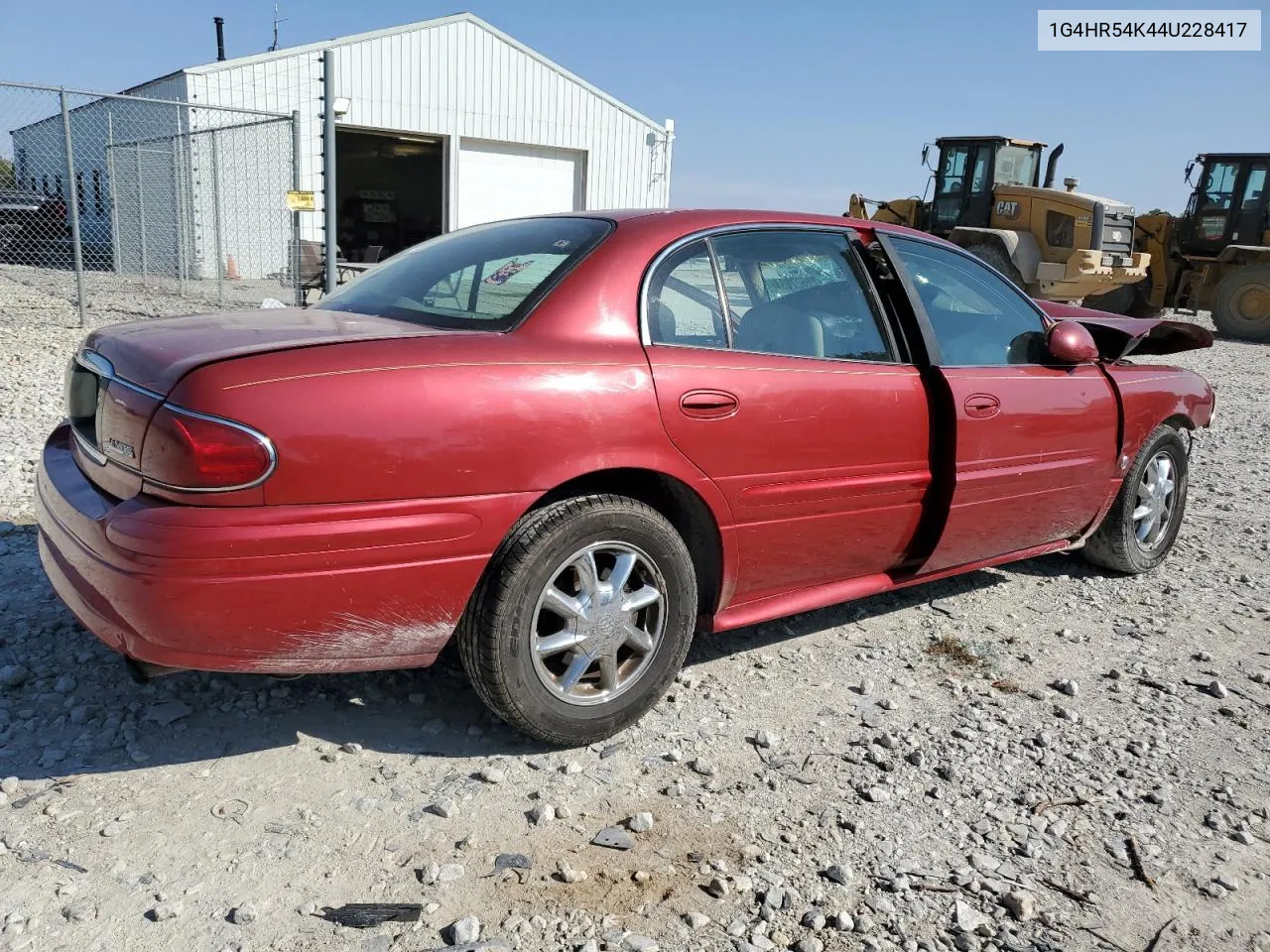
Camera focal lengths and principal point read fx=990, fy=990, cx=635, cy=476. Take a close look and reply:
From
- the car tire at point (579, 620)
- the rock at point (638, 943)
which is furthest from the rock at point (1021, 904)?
the car tire at point (579, 620)

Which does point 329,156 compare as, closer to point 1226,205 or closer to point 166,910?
point 166,910

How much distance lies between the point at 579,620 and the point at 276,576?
0.83m

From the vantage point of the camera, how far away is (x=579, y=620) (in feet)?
8.92

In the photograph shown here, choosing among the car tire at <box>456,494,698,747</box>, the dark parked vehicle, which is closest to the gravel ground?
the car tire at <box>456,494,698,747</box>

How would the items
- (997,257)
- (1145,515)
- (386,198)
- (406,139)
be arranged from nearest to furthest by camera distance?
(1145,515) → (997,257) → (406,139) → (386,198)

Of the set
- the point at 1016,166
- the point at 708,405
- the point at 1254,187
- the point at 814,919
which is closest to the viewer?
the point at 814,919

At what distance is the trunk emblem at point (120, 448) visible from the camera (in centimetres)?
233

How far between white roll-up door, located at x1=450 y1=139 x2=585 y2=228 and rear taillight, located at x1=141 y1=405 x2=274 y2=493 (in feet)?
62.2

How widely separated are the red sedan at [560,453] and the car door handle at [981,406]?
11mm

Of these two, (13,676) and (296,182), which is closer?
(13,676)

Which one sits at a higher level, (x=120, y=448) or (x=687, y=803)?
(x=120, y=448)

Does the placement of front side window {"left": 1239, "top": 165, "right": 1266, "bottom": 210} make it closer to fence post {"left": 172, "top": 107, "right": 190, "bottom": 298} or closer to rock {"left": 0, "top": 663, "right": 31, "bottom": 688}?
fence post {"left": 172, "top": 107, "right": 190, "bottom": 298}

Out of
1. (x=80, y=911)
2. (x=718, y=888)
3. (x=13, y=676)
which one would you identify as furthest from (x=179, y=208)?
(x=718, y=888)

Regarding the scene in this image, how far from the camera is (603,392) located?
2.63m
